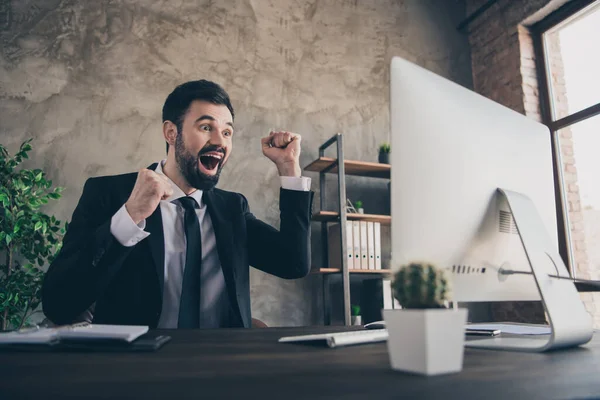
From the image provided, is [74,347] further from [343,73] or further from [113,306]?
[343,73]

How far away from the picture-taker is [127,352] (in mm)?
749

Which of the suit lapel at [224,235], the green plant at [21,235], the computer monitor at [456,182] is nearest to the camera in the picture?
the computer monitor at [456,182]

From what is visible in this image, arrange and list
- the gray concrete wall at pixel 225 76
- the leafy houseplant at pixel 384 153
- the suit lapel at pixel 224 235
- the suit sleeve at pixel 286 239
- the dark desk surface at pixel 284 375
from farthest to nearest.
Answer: the leafy houseplant at pixel 384 153 < the gray concrete wall at pixel 225 76 < the suit sleeve at pixel 286 239 < the suit lapel at pixel 224 235 < the dark desk surface at pixel 284 375

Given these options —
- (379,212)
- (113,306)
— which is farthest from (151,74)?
(113,306)

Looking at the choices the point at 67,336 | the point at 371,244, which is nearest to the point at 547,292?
the point at 67,336

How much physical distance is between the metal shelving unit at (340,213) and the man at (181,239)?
142 centimetres

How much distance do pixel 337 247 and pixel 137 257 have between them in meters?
2.08

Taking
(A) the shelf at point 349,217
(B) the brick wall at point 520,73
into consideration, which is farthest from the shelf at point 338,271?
(B) the brick wall at point 520,73

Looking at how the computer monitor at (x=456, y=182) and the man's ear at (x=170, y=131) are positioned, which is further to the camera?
the man's ear at (x=170, y=131)

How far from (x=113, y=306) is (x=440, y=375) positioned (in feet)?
4.04

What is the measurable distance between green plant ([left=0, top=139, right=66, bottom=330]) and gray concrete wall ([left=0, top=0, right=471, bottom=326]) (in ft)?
1.23

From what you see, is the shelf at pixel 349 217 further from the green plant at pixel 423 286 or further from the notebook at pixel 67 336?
the green plant at pixel 423 286

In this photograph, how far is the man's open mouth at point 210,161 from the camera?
1876 mm

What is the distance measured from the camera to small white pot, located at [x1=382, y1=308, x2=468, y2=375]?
54 cm
